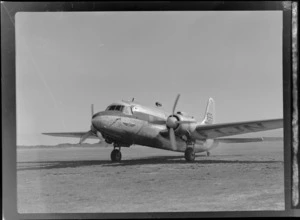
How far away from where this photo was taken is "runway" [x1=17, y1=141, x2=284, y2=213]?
6.37 m

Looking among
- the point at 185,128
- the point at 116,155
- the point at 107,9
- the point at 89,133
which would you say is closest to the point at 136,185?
the point at 116,155

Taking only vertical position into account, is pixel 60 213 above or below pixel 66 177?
below

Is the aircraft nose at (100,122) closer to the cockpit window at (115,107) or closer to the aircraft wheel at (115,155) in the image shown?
the cockpit window at (115,107)

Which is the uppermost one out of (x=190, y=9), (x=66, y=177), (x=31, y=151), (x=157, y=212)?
(x=190, y=9)

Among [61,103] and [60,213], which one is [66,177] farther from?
[61,103]

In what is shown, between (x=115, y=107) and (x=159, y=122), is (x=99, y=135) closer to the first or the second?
(x=115, y=107)

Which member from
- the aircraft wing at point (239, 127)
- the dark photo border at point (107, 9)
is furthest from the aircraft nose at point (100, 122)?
the aircraft wing at point (239, 127)

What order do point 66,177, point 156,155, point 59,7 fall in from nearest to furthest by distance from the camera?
point 59,7 → point 66,177 → point 156,155

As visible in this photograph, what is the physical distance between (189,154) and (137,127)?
1648 millimetres

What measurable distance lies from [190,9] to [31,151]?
3527 millimetres

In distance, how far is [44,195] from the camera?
6457 mm

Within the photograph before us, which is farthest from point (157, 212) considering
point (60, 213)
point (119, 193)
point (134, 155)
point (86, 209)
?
point (134, 155)

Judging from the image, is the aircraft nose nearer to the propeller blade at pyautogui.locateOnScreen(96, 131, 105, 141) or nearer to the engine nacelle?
the propeller blade at pyautogui.locateOnScreen(96, 131, 105, 141)

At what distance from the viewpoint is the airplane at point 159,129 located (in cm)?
784
